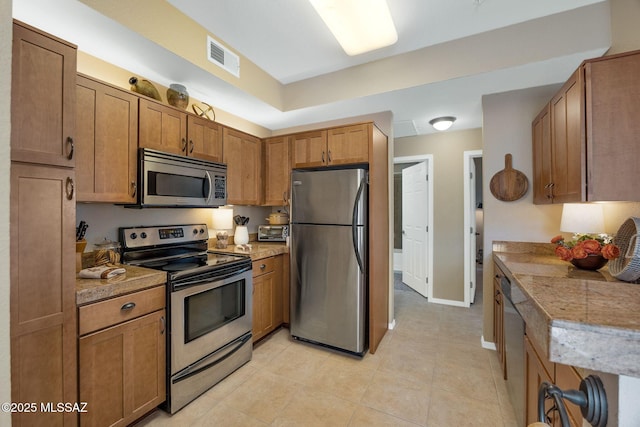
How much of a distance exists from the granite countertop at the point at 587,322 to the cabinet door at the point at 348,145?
1.70 metres

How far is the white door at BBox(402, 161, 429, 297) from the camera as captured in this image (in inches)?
156

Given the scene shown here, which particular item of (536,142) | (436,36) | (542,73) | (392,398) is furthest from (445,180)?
(392,398)

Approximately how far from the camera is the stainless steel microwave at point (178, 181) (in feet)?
6.27

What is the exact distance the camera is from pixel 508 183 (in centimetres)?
245

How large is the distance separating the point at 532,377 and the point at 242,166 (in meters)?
2.73

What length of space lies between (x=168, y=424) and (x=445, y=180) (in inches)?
150

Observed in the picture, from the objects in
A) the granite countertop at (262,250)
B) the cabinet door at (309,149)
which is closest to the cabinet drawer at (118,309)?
the granite countertop at (262,250)

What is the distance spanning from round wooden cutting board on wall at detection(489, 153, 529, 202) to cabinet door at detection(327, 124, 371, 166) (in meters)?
1.24

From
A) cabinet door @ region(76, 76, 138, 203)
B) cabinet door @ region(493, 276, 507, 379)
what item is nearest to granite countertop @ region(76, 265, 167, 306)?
cabinet door @ region(76, 76, 138, 203)

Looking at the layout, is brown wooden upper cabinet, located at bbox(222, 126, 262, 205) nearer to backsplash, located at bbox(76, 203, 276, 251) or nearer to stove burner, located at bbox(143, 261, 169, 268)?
backsplash, located at bbox(76, 203, 276, 251)

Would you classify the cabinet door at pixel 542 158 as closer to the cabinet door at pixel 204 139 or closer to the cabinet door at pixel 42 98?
the cabinet door at pixel 204 139

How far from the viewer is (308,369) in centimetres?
224

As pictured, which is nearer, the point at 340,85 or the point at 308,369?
the point at 308,369

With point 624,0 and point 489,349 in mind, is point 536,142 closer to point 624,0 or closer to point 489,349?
point 624,0
